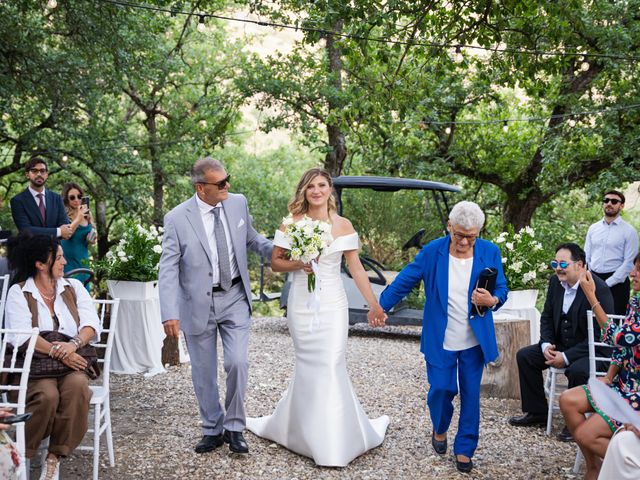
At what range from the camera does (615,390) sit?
4.43 meters

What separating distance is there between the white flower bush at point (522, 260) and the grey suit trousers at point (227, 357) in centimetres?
360

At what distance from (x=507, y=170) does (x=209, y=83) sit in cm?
986

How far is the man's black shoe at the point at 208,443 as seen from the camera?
5.46 meters

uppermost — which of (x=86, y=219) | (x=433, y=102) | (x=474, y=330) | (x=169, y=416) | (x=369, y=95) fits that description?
(x=433, y=102)

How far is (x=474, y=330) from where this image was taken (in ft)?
17.2

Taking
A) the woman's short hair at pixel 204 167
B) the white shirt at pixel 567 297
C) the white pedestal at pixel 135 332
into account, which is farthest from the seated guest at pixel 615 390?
the white pedestal at pixel 135 332

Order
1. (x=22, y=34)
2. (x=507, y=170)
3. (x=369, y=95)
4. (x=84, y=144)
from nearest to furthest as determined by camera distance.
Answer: (x=369, y=95) < (x=22, y=34) < (x=84, y=144) < (x=507, y=170)

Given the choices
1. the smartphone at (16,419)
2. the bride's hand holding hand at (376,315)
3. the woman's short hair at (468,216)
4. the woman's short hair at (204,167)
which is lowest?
the smartphone at (16,419)

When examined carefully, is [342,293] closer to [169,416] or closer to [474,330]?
[474,330]

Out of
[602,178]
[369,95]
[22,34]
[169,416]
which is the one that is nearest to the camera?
[169,416]

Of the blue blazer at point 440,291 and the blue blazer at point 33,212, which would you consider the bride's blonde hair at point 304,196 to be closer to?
the blue blazer at point 440,291

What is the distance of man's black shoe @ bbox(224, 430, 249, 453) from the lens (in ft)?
17.5

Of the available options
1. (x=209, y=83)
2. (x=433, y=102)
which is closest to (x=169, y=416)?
(x=433, y=102)

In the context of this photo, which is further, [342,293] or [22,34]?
[22,34]
